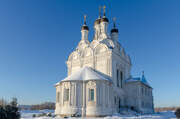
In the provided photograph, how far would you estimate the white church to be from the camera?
65.3 feet

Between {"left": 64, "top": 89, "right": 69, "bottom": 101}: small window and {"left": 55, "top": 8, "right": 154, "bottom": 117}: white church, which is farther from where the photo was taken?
{"left": 64, "top": 89, "right": 69, "bottom": 101}: small window

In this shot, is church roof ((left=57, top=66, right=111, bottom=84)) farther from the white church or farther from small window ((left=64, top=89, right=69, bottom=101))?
small window ((left=64, top=89, right=69, bottom=101))

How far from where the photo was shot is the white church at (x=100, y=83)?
19891mm

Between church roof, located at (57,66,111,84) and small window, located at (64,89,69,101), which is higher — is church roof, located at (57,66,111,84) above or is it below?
above

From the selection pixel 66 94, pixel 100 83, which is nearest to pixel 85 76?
pixel 100 83

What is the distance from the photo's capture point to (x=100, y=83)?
20141 millimetres

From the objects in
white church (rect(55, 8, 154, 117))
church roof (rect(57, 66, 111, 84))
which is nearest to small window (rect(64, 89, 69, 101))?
white church (rect(55, 8, 154, 117))

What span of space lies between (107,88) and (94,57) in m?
5.74

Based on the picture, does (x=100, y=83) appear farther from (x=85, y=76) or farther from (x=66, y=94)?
(x=66, y=94)

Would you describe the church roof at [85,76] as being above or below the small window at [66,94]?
above

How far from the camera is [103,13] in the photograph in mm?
28547

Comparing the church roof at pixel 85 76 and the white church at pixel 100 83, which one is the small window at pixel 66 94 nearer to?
the white church at pixel 100 83

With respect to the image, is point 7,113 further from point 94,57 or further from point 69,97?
point 94,57

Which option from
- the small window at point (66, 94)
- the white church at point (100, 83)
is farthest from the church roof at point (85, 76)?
the small window at point (66, 94)
